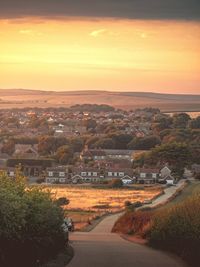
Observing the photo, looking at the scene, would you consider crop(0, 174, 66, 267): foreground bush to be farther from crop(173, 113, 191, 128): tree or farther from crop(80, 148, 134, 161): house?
crop(173, 113, 191, 128): tree

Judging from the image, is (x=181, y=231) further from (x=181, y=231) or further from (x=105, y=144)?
(x=105, y=144)

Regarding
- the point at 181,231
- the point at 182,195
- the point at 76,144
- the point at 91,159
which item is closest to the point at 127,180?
the point at 91,159

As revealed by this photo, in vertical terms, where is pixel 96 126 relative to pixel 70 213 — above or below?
above

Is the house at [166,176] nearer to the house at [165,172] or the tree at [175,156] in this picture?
the house at [165,172]

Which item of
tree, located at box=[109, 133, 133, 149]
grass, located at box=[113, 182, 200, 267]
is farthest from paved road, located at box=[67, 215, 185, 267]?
tree, located at box=[109, 133, 133, 149]

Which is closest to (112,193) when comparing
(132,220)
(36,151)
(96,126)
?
(132,220)

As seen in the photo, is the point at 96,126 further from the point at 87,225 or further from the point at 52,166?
the point at 87,225

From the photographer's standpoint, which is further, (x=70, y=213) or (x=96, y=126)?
(x=96, y=126)
